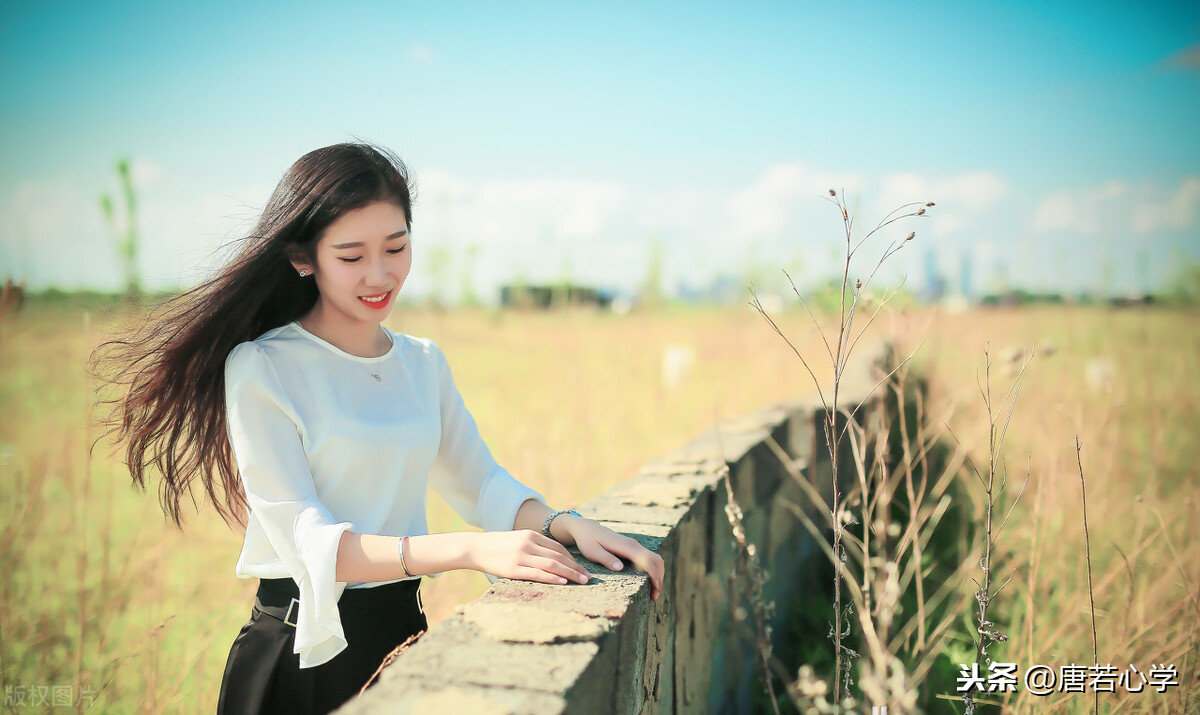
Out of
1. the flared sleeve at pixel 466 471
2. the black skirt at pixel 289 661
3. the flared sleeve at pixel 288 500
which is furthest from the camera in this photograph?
the flared sleeve at pixel 466 471

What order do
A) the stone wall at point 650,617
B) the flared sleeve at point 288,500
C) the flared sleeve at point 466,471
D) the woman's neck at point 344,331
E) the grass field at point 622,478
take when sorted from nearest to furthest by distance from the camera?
the stone wall at point 650,617, the flared sleeve at point 288,500, the woman's neck at point 344,331, the flared sleeve at point 466,471, the grass field at point 622,478

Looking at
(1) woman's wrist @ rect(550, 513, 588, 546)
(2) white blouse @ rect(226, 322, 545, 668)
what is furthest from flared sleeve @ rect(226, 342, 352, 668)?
(1) woman's wrist @ rect(550, 513, 588, 546)

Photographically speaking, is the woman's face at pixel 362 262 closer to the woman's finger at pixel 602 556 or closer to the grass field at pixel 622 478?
the woman's finger at pixel 602 556

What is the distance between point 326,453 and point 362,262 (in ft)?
1.35

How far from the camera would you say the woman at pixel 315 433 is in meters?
1.39

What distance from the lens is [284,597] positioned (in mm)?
1522

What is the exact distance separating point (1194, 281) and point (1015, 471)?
32.7 ft

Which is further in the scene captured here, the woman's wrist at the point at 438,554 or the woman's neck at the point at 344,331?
the woman's neck at the point at 344,331

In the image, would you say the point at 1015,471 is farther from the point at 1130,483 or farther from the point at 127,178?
the point at 127,178

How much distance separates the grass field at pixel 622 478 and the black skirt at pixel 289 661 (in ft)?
1.28

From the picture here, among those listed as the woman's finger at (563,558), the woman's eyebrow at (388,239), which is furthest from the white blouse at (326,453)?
the woman's finger at (563,558)

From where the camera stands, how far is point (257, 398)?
4.70 ft

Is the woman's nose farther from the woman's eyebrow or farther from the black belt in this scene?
the black belt

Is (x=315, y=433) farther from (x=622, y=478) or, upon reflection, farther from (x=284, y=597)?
(x=622, y=478)
